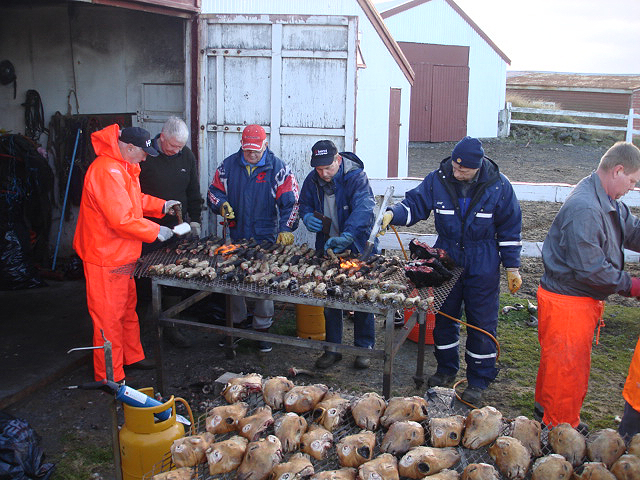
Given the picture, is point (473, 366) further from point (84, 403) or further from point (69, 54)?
point (69, 54)

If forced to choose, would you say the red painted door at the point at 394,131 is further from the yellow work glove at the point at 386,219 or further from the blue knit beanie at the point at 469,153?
the blue knit beanie at the point at 469,153

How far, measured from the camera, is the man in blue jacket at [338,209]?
5.55 meters

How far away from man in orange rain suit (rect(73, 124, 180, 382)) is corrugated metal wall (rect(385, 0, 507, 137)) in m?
19.2

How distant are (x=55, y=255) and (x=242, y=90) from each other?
3.76 metres

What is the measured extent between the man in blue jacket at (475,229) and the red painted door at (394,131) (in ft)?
40.9

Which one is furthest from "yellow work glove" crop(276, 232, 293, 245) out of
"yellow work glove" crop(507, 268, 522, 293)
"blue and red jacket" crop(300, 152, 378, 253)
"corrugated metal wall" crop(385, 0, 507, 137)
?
"corrugated metal wall" crop(385, 0, 507, 137)

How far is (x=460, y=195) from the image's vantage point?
506cm

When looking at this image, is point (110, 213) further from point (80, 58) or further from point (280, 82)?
point (80, 58)

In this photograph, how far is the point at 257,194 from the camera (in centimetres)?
603

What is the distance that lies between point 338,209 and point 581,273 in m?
2.48

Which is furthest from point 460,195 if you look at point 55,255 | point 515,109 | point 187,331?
point 515,109

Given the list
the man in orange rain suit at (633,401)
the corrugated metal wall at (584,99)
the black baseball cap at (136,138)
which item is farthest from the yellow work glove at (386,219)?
the corrugated metal wall at (584,99)

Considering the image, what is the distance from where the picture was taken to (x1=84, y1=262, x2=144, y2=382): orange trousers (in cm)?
513

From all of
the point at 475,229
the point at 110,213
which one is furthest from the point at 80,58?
the point at 475,229
